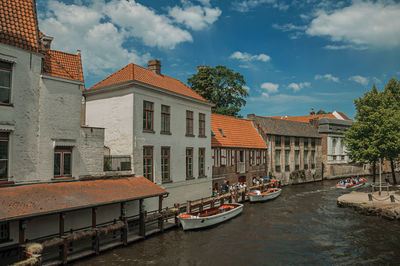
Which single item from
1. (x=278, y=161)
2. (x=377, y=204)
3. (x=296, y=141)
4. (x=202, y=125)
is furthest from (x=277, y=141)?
(x=202, y=125)

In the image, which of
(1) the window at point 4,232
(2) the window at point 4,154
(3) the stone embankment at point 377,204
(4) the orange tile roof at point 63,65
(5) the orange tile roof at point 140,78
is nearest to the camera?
(1) the window at point 4,232

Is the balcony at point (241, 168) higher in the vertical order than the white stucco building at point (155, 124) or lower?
lower

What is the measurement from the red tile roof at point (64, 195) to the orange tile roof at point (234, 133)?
48.1 ft

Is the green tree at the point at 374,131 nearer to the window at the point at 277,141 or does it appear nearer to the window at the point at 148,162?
the window at the point at 277,141

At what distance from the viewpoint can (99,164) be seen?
59.8 feet

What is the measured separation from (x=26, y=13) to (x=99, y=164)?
883 cm

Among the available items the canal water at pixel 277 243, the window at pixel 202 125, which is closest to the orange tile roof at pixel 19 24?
the canal water at pixel 277 243

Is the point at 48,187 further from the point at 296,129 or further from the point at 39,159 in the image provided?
the point at 296,129

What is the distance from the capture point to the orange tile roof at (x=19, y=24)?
14.5 m

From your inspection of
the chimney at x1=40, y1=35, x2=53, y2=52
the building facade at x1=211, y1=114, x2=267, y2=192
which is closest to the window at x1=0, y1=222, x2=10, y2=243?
the chimney at x1=40, y1=35, x2=53, y2=52

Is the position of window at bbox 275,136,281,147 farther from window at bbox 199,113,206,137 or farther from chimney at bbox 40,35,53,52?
chimney at bbox 40,35,53,52

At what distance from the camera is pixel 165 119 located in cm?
2378

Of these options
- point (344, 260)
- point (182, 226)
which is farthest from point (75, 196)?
point (344, 260)

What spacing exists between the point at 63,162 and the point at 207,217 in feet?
32.2
